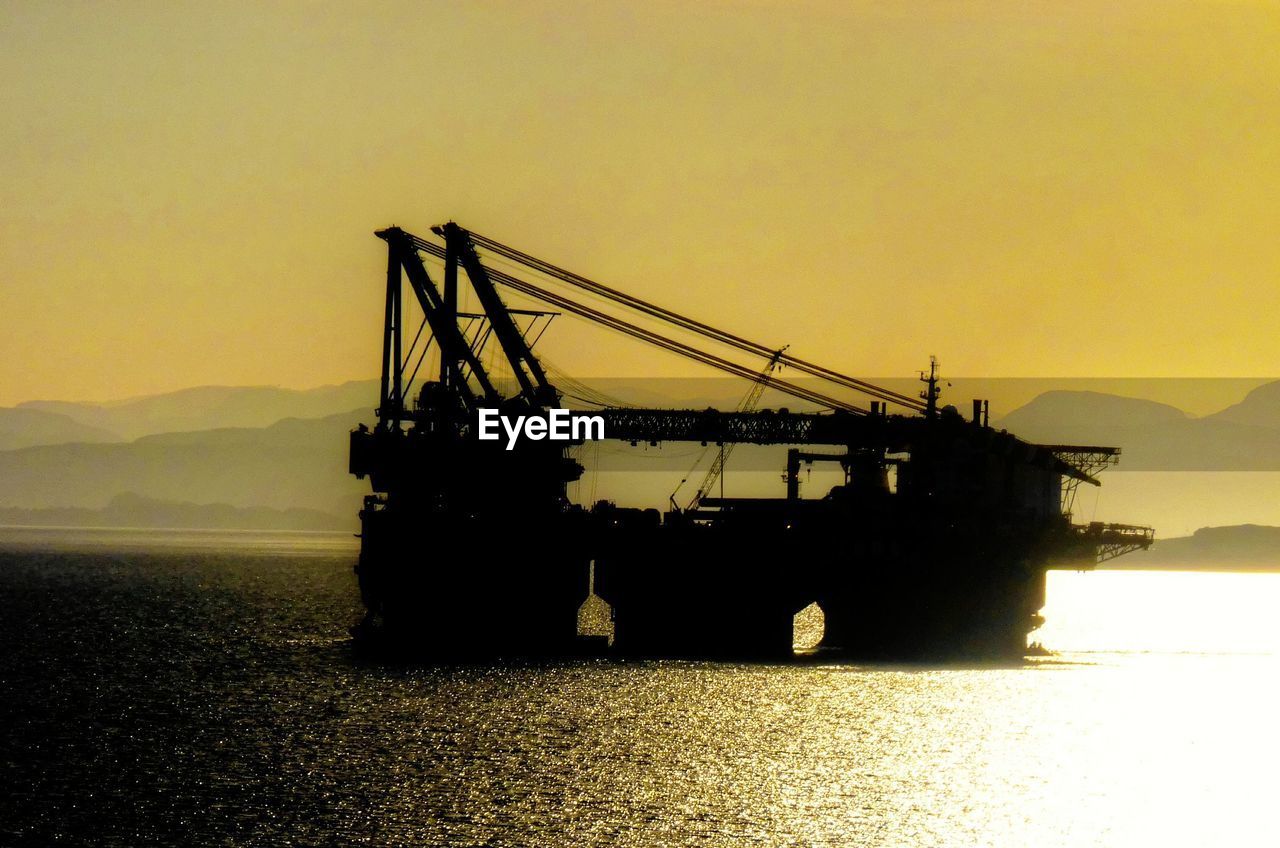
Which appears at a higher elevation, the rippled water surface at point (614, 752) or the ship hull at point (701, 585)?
the ship hull at point (701, 585)

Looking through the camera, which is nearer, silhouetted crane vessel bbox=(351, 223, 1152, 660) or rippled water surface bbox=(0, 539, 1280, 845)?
rippled water surface bbox=(0, 539, 1280, 845)

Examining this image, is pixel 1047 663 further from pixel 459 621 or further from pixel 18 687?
pixel 18 687

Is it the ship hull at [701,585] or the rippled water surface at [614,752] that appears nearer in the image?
the rippled water surface at [614,752]

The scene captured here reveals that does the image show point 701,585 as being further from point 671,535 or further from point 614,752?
point 614,752

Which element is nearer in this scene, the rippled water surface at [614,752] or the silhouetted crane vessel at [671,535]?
the rippled water surface at [614,752]

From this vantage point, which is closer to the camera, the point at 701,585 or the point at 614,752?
the point at 614,752

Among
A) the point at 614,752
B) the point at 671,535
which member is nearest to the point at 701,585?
the point at 671,535
